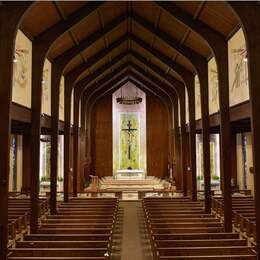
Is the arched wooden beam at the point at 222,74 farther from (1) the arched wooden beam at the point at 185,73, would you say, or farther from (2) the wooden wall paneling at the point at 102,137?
(2) the wooden wall paneling at the point at 102,137

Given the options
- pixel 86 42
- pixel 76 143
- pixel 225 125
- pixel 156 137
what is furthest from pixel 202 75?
pixel 156 137

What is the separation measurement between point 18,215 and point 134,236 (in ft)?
14.5

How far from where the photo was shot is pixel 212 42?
1256 cm

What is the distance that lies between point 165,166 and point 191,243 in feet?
72.8

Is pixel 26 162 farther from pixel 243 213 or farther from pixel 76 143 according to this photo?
pixel 243 213

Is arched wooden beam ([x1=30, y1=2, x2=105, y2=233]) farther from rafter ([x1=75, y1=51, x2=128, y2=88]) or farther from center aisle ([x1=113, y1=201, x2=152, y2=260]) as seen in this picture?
rafter ([x1=75, y1=51, x2=128, y2=88])

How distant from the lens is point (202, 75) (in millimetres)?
15352

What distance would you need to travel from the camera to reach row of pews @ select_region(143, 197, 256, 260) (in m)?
7.76

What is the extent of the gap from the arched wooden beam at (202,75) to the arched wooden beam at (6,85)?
22.4 feet

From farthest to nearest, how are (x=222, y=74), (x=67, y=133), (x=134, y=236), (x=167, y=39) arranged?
1. (x=67, y=133)
2. (x=167, y=39)
3. (x=134, y=236)
4. (x=222, y=74)

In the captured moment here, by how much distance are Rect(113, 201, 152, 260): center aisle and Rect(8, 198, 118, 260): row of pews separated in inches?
33.5

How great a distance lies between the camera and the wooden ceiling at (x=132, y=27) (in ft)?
38.2

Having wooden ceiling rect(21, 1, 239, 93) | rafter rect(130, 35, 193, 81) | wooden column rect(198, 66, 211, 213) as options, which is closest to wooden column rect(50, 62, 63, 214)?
wooden ceiling rect(21, 1, 239, 93)

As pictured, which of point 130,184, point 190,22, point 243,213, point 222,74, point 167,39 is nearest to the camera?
point 222,74
